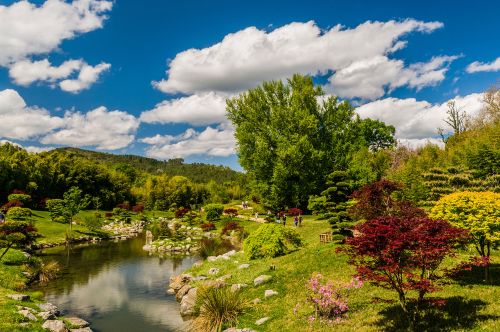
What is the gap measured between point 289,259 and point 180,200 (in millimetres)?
86010

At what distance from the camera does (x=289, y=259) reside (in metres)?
21.2

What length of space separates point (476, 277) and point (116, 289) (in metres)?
20.9

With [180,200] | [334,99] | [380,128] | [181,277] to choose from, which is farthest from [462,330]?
[180,200]

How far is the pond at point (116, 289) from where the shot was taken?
18016 millimetres

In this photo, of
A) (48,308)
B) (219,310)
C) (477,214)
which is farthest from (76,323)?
(477,214)

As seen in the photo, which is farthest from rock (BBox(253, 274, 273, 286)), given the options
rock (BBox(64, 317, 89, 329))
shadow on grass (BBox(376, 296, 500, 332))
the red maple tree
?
the red maple tree

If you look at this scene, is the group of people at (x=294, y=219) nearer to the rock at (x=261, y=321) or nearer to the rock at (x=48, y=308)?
the rock at (x=261, y=321)

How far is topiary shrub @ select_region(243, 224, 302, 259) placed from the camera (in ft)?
76.6

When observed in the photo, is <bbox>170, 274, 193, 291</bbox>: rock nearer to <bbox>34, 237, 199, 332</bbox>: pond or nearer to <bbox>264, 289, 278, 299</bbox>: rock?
<bbox>34, 237, 199, 332</bbox>: pond

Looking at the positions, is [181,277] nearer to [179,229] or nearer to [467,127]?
[179,229]

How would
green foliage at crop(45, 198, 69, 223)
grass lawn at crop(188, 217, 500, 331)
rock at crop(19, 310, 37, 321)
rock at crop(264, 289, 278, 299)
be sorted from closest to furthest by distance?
grass lawn at crop(188, 217, 500, 331) → rock at crop(19, 310, 37, 321) → rock at crop(264, 289, 278, 299) → green foliage at crop(45, 198, 69, 223)

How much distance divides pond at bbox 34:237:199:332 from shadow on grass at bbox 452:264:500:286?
1197 cm

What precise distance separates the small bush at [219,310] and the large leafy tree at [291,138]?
25.8m

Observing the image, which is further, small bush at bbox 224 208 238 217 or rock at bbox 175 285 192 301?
small bush at bbox 224 208 238 217
